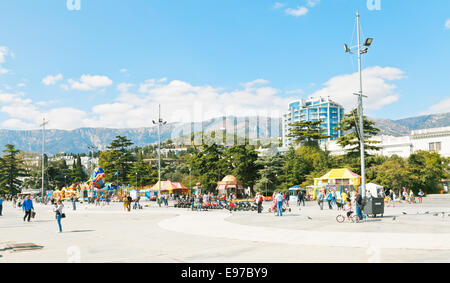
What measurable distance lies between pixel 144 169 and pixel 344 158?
182 ft

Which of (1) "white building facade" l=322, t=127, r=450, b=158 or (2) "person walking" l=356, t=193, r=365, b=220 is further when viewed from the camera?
(1) "white building facade" l=322, t=127, r=450, b=158

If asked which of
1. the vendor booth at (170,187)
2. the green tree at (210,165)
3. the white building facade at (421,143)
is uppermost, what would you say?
the white building facade at (421,143)

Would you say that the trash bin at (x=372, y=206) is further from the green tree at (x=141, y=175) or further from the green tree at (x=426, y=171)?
the green tree at (x=141, y=175)

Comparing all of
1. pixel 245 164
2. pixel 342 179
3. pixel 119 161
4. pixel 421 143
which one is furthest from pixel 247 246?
pixel 119 161

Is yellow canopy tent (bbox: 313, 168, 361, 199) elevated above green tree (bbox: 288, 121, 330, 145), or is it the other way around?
green tree (bbox: 288, 121, 330, 145)

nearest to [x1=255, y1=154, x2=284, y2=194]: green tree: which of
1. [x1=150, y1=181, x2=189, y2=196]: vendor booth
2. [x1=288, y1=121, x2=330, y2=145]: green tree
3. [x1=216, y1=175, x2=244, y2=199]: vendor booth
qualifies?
[x1=216, y1=175, x2=244, y2=199]: vendor booth

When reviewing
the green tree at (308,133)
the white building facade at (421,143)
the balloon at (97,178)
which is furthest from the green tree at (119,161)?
the white building facade at (421,143)

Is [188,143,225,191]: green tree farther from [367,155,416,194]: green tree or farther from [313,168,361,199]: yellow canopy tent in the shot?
[367,155,416,194]: green tree

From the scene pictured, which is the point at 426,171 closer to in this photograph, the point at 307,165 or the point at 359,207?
the point at 307,165

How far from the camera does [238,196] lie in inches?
2889

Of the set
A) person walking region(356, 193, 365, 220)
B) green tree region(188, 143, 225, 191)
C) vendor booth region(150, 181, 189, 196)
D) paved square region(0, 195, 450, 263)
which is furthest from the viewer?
green tree region(188, 143, 225, 191)

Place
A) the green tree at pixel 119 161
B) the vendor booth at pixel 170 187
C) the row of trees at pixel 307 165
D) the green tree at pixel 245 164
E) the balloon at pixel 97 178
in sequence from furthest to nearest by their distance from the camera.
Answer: the green tree at pixel 119 161 < the green tree at pixel 245 164 < the vendor booth at pixel 170 187 < the balloon at pixel 97 178 < the row of trees at pixel 307 165

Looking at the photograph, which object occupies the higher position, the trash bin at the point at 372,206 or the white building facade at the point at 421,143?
the white building facade at the point at 421,143
